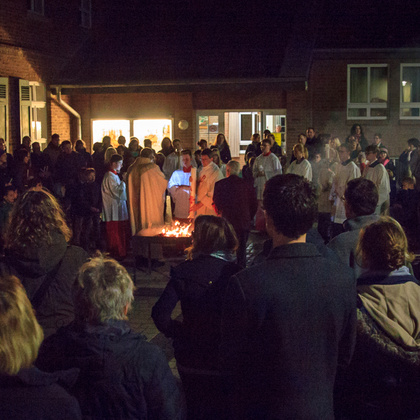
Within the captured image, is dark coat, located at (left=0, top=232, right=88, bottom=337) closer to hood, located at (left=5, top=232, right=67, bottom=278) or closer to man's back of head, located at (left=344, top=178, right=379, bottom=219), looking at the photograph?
hood, located at (left=5, top=232, right=67, bottom=278)

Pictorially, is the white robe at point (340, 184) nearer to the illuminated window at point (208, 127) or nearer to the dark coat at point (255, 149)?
the dark coat at point (255, 149)

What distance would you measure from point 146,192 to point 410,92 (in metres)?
14.6

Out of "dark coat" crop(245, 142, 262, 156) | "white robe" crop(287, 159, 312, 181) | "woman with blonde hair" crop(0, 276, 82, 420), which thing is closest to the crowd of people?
"woman with blonde hair" crop(0, 276, 82, 420)

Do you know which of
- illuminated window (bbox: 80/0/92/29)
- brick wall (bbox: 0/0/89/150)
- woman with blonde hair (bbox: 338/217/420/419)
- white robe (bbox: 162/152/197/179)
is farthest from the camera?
illuminated window (bbox: 80/0/92/29)

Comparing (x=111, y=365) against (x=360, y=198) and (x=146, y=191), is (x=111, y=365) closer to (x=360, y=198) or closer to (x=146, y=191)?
(x=360, y=198)

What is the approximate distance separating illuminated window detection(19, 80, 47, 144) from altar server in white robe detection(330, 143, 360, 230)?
11.1m

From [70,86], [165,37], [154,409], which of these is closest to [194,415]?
[154,409]

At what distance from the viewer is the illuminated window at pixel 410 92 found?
22328mm

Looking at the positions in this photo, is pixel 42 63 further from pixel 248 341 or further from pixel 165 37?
pixel 248 341

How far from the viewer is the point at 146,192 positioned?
11.0m

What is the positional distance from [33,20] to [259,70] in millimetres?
6975

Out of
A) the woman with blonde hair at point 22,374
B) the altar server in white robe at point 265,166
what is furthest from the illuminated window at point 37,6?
the woman with blonde hair at point 22,374

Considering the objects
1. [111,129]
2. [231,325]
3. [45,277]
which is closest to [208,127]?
[111,129]

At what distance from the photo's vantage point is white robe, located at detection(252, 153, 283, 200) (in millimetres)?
14170
